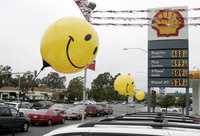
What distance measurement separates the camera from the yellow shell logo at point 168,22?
2284 centimetres

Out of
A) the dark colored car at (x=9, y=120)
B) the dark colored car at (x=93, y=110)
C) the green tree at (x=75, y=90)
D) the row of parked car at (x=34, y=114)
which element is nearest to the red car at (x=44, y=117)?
the row of parked car at (x=34, y=114)

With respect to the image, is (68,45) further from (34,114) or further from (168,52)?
(34,114)

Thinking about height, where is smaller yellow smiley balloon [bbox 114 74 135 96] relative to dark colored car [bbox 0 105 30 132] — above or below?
above

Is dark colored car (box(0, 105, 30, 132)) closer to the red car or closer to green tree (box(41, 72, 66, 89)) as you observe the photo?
the red car

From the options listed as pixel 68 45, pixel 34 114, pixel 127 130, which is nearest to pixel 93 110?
pixel 34 114

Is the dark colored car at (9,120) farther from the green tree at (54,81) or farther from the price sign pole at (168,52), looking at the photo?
the green tree at (54,81)

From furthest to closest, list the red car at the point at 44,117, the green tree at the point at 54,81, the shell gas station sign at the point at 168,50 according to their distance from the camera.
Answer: the green tree at the point at 54,81, the red car at the point at 44,117, the shell gas station sign at the point at 168,50

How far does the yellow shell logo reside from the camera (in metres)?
22.8

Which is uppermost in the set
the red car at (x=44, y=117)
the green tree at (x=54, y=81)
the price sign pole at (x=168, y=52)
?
the green tree at (x=54, y=81)

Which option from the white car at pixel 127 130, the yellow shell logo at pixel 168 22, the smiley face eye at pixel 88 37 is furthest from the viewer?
the yellow shell logo at pixel 168 22

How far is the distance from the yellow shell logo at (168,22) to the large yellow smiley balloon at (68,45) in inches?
435

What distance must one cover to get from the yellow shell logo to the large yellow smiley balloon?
11.1 m

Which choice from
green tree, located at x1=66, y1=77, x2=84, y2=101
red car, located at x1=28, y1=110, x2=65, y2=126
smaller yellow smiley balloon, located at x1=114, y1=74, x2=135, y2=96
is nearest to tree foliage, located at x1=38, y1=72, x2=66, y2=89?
green tree, located at x1=66, y1=77, x2=84, y2=101

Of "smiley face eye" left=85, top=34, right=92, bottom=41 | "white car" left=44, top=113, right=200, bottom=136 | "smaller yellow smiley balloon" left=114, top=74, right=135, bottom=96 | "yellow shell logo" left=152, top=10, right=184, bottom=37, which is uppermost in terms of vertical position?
"yellow shell logo" left=152, top=10, right=184, bottom=37
